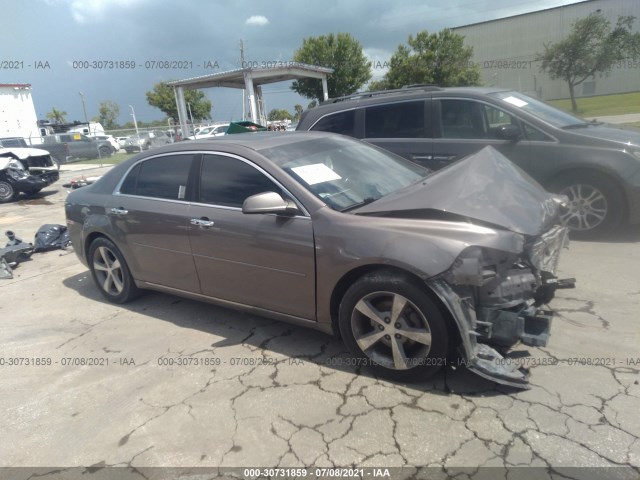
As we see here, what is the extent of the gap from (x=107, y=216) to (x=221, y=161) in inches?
59.7

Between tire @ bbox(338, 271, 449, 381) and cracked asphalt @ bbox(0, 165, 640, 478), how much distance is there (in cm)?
16

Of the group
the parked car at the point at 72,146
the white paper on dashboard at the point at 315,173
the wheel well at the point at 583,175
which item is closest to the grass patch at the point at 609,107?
the wheel well at the point at 583,175

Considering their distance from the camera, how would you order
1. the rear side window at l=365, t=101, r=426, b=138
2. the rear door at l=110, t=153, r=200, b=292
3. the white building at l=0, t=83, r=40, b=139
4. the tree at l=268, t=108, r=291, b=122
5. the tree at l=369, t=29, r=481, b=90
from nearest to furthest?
the rear door at l=110, t=153, r=200, b=292 < the rear side window at l=365, t=101, r=426, b=138 < the tree at l=369, t=29, r=481, b=90 < the white building at l=0, t=83, r=40, b=139 < the tree at l=268, t=108, r=291, b=122

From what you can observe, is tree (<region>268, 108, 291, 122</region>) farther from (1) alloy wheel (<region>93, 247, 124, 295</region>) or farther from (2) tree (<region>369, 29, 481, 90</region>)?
(1) alloy wheel (<region>93, 247, 124, 295</region>)

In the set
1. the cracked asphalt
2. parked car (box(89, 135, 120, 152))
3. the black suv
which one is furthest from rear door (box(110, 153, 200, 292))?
parked car (box(89, 135, 120, 152))

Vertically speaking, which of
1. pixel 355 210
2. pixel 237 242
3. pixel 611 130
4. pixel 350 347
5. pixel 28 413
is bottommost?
pixel 28 413

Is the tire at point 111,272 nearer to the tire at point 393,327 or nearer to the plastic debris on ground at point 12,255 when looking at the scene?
the plastic debris on ground at point 12,255

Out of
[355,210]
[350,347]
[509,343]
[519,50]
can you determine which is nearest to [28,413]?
[350,347]

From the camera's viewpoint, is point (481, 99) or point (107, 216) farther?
point (481, 99)

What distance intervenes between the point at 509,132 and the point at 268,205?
3476 millimetres

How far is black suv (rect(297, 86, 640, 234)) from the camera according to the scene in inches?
188

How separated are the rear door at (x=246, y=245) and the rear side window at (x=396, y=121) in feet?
10.2

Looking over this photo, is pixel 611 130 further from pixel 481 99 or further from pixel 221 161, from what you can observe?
pixel 221 161

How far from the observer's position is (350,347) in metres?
2.93
